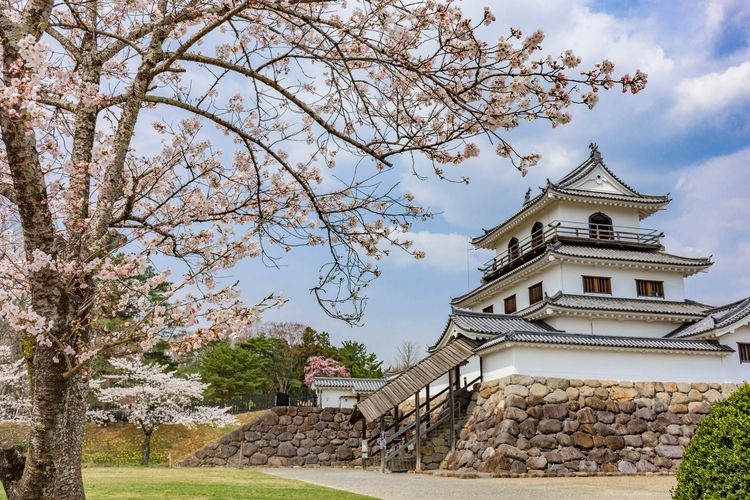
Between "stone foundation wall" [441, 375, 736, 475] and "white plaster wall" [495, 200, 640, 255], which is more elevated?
"white plaster wall" [495, 200, 640, 255]

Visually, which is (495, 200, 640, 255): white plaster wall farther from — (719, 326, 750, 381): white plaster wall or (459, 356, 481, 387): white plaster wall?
(459, 356, 481, 387): white plaster wall

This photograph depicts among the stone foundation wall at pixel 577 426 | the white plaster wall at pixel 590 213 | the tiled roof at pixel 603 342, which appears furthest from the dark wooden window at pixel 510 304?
the stone foundation wall at pixel 577 426

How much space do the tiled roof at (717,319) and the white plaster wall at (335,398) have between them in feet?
45.3

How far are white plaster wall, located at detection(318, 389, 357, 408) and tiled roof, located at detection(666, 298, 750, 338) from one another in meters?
13.8

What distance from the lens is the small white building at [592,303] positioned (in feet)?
54.3

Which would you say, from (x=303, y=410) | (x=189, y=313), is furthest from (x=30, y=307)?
(x=303, y=410)

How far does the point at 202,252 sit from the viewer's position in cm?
549

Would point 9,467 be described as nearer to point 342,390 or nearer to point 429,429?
point 429,429

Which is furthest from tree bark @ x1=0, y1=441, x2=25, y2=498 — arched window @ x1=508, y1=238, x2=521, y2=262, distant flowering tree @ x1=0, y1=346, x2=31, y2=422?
arched window @ x1=508, y1=238, x2=521, y2=262

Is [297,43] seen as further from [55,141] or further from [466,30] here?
[55,141]

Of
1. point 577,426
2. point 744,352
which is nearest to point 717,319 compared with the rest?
point 744,352

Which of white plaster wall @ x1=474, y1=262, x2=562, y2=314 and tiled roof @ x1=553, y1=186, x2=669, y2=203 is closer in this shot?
white plaster wall @ x1=474, y1=262, x2=562, y2=314

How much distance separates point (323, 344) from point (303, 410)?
15.6 meters

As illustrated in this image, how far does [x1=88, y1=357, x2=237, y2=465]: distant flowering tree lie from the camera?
914 inches
